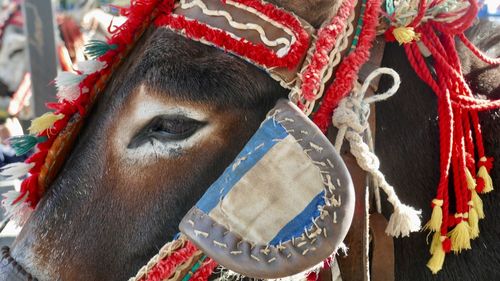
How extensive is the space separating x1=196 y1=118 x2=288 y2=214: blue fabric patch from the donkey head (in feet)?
0.36

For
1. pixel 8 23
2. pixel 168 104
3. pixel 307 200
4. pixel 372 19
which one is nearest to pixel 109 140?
pixel 168 104

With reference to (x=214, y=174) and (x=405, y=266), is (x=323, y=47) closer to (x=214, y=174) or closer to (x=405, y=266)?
(x=214, y=174)

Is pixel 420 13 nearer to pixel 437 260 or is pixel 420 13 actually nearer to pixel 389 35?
pixel 389 35

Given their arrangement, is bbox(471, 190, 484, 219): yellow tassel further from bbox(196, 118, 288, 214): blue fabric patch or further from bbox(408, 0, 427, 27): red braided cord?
bbox(196, 118, 288, 214): blue fabric patch

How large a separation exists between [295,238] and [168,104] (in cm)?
52

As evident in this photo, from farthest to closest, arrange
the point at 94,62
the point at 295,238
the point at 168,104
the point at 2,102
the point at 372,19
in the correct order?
the point at 2,102 < the point at 94,62 < the point at 372,19 < the point at 168,104 < the point at 295,238

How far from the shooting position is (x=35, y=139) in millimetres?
2113

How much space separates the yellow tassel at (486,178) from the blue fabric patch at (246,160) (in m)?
0.71

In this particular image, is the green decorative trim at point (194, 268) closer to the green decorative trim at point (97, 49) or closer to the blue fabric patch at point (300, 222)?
the blue fabric patch at point (300, 222)

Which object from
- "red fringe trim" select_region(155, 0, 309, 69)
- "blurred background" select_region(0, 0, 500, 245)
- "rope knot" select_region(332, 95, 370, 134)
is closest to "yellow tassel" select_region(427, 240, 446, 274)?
"rope knot" select_region(332, 95, 370, 134)

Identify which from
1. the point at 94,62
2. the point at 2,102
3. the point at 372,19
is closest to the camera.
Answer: the point at 372,19

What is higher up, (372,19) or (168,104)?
(372,19)

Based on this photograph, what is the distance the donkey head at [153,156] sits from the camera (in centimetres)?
178

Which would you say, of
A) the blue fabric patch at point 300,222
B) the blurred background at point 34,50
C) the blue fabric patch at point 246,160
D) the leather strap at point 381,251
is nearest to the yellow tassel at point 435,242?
the leather strap at point 381,251
